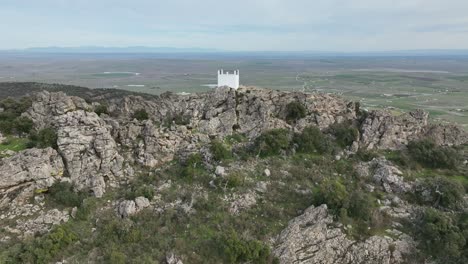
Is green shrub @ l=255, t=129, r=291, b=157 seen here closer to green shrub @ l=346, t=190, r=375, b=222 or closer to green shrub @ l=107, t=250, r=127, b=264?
green shrub @ l=346, t=190, r=375, b=222

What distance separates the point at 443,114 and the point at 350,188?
86.9 meters

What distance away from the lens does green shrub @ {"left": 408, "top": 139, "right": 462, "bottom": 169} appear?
30656mm

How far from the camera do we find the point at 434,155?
31.1 meters

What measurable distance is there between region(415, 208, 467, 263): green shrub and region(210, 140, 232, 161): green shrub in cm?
1470

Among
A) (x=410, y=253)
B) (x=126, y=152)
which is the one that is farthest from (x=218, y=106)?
(x=410, y=253)

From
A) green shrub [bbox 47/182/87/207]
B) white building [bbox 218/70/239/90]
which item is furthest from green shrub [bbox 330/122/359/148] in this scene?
green shrub [bbox 47/182/87/207]

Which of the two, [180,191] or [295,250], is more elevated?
[180,191]

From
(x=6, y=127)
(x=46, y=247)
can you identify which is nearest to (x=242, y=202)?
(x=46, y=247)

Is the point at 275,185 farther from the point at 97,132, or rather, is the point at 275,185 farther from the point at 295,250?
the point at 97,132

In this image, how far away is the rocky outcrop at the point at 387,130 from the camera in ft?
111

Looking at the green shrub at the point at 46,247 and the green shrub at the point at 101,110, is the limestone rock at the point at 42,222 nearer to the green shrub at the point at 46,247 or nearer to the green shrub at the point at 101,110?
the green shrub at the point at 46,247

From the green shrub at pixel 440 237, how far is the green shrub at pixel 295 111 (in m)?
15.2

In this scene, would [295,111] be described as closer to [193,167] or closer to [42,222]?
[193,167]

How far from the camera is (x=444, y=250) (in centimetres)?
2194
